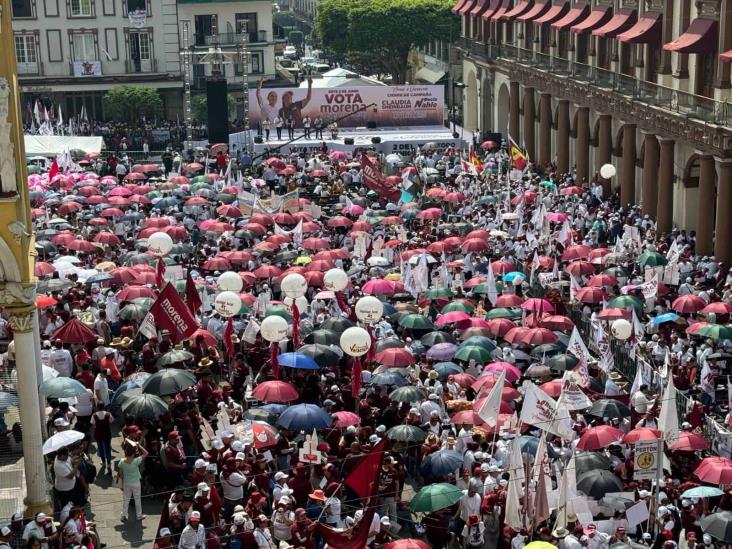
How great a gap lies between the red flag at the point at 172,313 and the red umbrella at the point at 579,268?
1050cm

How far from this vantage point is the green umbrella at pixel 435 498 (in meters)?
19.9

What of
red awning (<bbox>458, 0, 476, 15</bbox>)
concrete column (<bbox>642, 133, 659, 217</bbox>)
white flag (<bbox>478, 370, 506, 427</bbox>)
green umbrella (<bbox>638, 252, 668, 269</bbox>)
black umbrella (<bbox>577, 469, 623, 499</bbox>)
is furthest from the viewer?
red awning (<bbox>458, 0, 476, 15</bbox>)

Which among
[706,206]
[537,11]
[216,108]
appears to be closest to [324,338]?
[706,206]

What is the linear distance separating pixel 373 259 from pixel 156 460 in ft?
44.2

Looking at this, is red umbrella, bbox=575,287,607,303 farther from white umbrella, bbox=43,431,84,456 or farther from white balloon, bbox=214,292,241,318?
white umbrella, bbox=43,431,84,456

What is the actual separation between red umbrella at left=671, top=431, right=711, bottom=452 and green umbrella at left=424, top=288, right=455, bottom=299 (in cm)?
1027

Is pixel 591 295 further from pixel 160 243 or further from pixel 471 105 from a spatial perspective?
pixel 471 105

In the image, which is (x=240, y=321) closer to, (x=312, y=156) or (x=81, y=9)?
(x=312, y=156)

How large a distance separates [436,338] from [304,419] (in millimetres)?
5574

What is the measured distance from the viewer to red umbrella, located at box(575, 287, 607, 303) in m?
31.0

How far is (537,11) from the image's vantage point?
60.0m

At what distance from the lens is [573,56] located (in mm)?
56469

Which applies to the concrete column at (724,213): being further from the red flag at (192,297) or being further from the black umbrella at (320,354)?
the red flag at (192,297)

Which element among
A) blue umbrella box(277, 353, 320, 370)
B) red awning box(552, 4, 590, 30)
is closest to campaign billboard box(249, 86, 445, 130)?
red awning box(552, 4, 590, 30)
